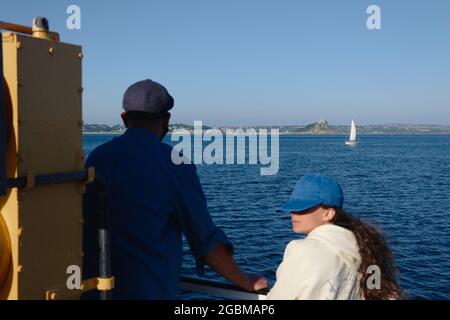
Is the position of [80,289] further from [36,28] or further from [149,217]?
[36,28]

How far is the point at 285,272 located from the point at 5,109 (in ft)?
4.44

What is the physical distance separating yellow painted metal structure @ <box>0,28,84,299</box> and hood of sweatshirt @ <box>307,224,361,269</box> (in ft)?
3.64

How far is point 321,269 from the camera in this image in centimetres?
225

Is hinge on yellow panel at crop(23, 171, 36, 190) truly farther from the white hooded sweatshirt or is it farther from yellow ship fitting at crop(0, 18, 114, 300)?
the white hooded sweatshirt

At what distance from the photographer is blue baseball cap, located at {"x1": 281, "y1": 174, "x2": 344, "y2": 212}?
2615 millimetres

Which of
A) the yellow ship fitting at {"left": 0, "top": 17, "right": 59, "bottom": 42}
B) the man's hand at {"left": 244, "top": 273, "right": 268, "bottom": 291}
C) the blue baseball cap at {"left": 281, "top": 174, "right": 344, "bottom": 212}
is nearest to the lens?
the yellow ship fitting at {"left": 0, "top": 17, "right": 59, "bottom": 42}

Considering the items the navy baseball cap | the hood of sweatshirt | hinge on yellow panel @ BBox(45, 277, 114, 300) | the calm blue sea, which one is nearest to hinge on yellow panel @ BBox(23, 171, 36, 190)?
hinge on yellow panel @ BBox(45, 277, 114, 300)

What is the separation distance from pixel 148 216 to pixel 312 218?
0.83 m

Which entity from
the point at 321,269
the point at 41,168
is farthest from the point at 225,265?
the point at 41,168

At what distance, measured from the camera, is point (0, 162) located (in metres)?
1.96

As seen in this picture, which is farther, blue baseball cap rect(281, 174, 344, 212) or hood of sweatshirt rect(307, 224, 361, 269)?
blue baseball cap rect(281, 174, 344, 212)

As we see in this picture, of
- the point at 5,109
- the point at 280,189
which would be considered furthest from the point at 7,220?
the point at 280,189

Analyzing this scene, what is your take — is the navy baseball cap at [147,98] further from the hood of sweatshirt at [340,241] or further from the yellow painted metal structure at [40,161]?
the hood of sweatshirt at [340,241]
